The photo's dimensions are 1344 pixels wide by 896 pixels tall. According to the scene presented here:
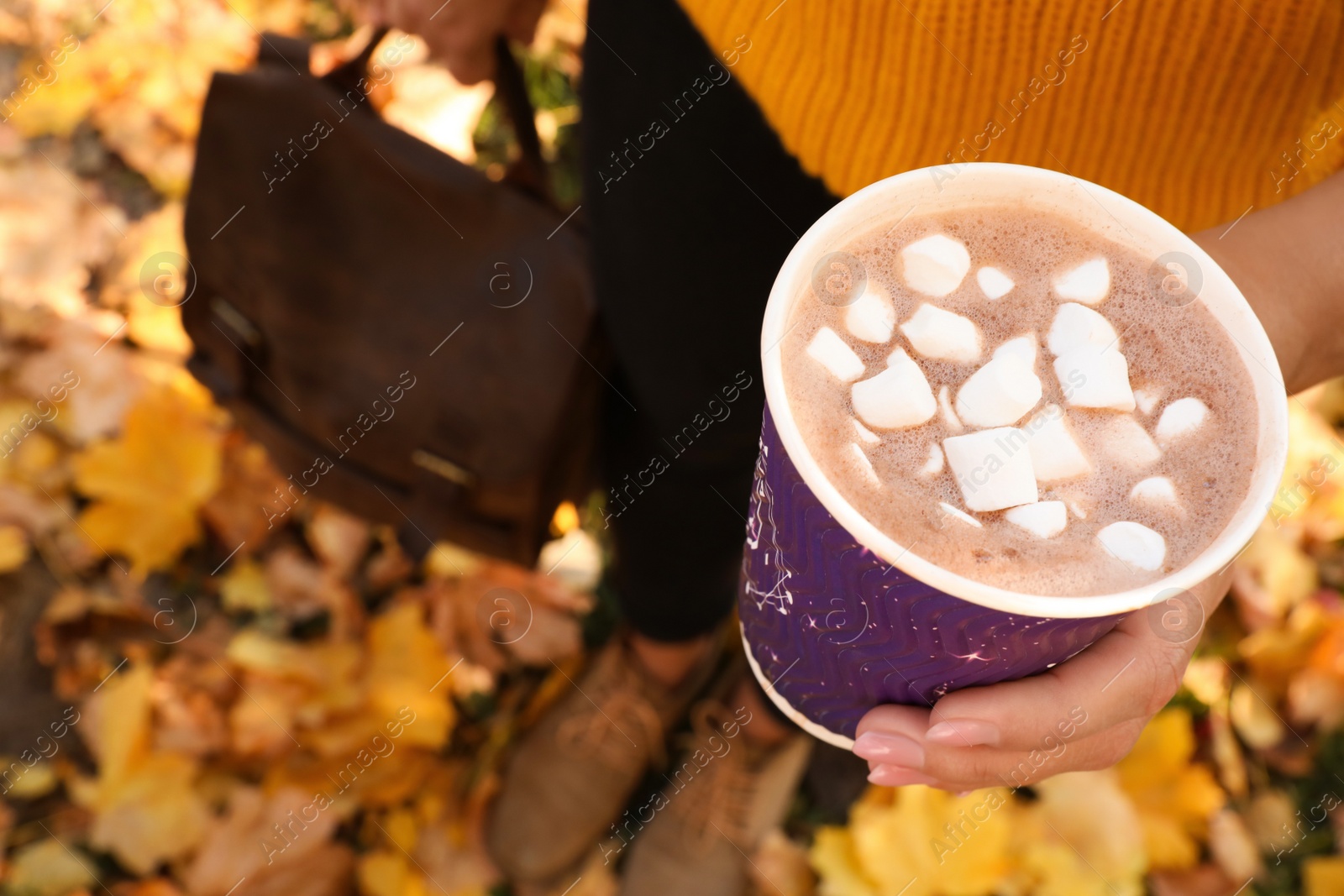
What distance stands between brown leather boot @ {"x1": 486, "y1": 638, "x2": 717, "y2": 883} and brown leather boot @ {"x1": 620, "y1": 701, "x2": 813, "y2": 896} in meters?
0.11

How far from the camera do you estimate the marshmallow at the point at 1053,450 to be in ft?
2.26

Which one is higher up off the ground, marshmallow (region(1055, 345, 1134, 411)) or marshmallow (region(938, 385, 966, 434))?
marshmallow (region(938, 385, 966, 434))

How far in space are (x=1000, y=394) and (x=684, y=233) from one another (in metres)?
0.55

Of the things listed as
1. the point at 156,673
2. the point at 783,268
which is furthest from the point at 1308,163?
the point at 156,673

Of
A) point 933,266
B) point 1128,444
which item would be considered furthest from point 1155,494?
point 933,266

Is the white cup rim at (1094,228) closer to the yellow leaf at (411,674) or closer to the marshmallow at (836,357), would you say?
the marshmallow at (836,357)

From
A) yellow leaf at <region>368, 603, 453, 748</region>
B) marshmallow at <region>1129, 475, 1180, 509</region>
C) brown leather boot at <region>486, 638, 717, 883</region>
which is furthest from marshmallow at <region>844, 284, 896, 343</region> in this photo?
yellow leaf at <region>368, 603, 453, 748</region>

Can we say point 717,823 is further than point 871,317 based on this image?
Yes

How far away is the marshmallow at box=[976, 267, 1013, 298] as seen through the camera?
0.78 metres

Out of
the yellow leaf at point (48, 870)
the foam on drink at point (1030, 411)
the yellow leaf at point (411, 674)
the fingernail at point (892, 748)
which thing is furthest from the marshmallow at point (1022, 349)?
the yellow leaf at point (48, 870)

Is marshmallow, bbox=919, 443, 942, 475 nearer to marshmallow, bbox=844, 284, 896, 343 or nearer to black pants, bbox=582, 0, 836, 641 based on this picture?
marshmallow, bbox=844, 284, 896, 343

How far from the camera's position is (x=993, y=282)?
781 millimetres

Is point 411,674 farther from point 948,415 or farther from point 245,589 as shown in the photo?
point 948,415

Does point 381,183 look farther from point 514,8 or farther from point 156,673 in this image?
point 156,673
